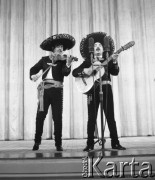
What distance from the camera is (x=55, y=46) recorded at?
3.32 metres

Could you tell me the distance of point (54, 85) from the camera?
3.24 meters

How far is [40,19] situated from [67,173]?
487 cm

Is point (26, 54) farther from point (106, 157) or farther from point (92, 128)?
point (106, 157)

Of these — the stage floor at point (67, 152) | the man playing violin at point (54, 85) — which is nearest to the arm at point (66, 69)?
the man playing violin at point (54, 85)

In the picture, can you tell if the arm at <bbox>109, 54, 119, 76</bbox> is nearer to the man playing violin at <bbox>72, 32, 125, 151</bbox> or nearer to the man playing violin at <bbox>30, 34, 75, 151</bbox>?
the man playing violin at <bbox>72, 32, 125, 151</bbox>

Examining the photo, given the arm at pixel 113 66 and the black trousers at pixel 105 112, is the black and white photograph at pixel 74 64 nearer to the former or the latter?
the black trousers at pixel 105 112

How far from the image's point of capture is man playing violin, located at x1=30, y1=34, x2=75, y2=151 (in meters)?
3.18

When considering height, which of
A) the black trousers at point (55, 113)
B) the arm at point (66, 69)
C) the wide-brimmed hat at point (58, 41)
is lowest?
the black trousers at point (55, 113)

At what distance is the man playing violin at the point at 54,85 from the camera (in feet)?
10.4

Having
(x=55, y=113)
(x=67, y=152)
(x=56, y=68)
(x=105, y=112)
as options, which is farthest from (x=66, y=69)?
(x=67, y=152)

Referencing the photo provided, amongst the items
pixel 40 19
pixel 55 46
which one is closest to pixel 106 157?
pixel 55 46

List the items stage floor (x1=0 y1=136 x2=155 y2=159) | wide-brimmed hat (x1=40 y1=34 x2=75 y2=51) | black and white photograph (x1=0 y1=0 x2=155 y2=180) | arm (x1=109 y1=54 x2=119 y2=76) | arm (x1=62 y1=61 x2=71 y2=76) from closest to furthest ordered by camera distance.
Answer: stage floor (x1=0 y1=136 x2=155 y2=159) → arm (x1=109 y1=54 x2=119 y2=76) → arm (x1=62 y1=61 x2=71 y2=76) → wide-brimmed hat (x1=40 y1=34 x2=75 y2=51) → black and white photograph (x1=0 y1=0 x2=155 y2=180)

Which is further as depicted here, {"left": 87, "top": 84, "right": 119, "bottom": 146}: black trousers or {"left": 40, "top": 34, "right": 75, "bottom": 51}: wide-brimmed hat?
{"left": 40, "top": 34, "right": 75, "bottom": 51}: wide-brimmed hat

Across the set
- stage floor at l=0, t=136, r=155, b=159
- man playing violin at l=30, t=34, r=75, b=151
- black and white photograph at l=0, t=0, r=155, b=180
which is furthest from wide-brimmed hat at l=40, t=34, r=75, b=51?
black and white photograph at l=0, t=0, r=155, b=180
